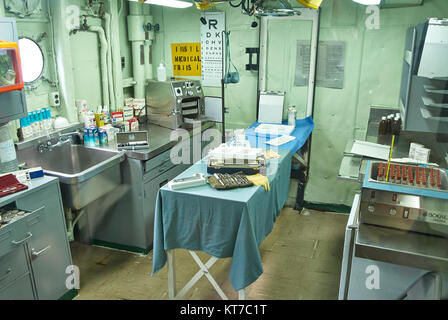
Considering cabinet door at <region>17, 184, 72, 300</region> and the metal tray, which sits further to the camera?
cabinet door at <region>17, 184, 72, 300</region>

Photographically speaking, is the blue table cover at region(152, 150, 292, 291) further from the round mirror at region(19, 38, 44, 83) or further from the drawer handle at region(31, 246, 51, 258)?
the round mirror at region(19, 38, 44, 83)

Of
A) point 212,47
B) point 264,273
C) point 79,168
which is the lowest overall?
point 264,273

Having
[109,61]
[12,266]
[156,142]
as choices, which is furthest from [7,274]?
[109,61]

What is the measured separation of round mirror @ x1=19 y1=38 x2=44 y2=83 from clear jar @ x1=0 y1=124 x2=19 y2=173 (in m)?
0.73

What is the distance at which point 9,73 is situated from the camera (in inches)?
101

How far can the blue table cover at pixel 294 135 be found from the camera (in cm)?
346

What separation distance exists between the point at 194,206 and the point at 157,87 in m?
2.07

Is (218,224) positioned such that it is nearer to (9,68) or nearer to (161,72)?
(9,68)

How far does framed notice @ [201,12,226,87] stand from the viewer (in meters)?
4.23

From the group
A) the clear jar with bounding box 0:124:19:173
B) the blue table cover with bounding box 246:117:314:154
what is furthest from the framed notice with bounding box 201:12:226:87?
the clear jar with bounding box 0:124:19:173

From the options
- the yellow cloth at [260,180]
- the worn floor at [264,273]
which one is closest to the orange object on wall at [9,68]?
the worn floor at [264,273]

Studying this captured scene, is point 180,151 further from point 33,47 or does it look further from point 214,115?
point 33,47

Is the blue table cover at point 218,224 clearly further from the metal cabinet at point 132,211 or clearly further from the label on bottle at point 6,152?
the label on bottle at point 6,152

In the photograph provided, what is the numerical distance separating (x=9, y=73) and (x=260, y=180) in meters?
1.87
